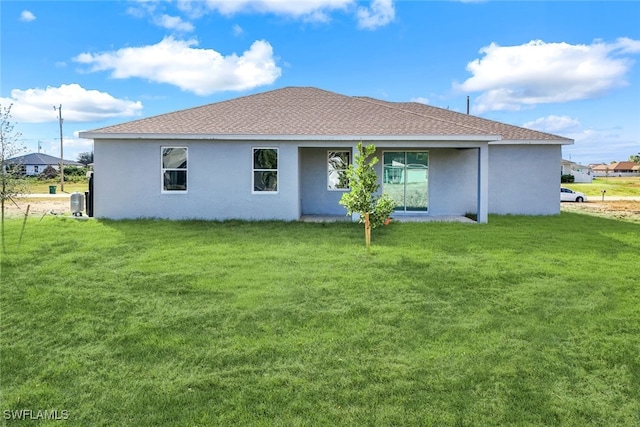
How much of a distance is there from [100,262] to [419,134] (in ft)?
32.9

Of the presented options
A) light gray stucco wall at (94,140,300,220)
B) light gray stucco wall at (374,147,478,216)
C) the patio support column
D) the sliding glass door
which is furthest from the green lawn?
light gray stucco wall at (94,140,300,220)

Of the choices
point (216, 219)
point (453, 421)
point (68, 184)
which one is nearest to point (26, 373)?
point (453, 421)

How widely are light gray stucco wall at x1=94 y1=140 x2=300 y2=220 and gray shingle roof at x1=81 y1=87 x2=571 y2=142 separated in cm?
59

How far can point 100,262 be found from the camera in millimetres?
9352

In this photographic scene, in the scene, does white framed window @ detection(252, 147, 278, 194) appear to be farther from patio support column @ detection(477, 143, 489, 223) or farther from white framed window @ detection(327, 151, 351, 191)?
patio support column @ detection(477, 143, 489, 223)

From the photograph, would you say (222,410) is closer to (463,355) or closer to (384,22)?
(463,355)

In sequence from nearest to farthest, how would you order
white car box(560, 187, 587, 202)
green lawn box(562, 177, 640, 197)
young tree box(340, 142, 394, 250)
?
young tree box(340, 142, 394, 250) → white car box(560, 187, 587, 202) → green lawn box(562, 177, 640, 197)

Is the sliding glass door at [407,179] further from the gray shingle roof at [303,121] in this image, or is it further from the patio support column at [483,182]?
the patio support column at [483,182]

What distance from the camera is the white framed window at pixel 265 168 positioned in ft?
48.8

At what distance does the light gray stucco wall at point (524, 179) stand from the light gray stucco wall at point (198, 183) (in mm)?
8381

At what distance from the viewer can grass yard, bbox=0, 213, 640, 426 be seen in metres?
4.49

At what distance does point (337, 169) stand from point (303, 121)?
92.4 inches

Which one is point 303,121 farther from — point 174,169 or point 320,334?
point 320,334

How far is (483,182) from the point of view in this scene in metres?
14.8
